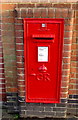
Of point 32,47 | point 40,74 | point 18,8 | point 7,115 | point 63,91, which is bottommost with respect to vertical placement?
point 7,115

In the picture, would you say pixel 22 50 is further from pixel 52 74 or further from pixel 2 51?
pixel 52 74

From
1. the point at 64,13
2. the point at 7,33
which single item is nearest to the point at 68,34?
the point at 64,13

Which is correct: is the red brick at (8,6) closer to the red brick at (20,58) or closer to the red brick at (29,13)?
the red brick at (29,13)

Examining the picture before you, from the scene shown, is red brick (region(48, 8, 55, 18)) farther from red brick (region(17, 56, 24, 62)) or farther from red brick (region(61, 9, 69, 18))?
red brick (region(17, 56, 24, 62))

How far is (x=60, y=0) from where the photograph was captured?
2.57 metres

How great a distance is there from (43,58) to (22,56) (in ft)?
1.12

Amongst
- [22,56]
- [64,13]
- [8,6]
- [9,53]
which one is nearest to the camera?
[64,13]

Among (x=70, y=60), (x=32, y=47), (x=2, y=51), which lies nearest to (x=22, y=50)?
(x=32, y=47)

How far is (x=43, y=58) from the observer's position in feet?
8.71

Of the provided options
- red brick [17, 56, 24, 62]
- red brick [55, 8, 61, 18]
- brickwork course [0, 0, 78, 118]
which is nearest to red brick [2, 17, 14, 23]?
brickwork course [0, 0, 78, 118]

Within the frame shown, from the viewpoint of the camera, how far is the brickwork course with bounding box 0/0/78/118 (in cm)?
251

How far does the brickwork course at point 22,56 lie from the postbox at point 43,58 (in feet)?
0.25

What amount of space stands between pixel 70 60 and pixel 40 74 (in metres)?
0.55

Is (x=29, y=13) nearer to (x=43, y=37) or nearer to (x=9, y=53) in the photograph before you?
(x=43, y=37)
